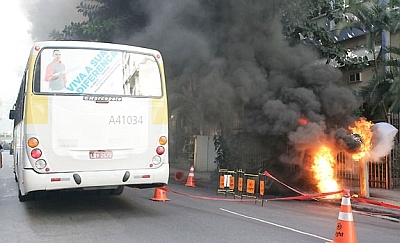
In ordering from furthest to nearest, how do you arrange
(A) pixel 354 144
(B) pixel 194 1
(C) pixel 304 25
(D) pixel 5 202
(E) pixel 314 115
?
1. (C) pixel 304 25
2. (B) pixel 194 1
3. (E) pixel 314 115
4. (A) pixel 354 144
5. (D) pixel 5 202

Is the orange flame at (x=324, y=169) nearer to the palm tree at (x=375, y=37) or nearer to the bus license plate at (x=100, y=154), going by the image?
the palm tree at (x=375, y=37)

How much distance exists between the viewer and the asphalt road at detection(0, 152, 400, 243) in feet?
18.8

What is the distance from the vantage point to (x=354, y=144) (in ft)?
34.3

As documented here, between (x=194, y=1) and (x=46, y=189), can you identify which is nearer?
(x=46, y=189)

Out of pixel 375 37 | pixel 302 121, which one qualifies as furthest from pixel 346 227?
pixel 375 37

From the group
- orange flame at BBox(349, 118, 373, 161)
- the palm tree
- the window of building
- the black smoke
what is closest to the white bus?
the black smoke

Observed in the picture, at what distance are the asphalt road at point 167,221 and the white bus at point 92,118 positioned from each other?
0.62 meters

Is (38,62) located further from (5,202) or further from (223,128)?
(223,128)

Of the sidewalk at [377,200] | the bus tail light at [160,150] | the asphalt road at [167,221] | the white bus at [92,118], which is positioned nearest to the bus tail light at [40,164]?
the white bus at [92,118]

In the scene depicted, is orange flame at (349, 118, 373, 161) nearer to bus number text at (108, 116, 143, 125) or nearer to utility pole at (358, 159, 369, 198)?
utility pole at (358, 159, 369, 198)

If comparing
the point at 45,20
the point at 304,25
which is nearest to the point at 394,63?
the point at 304,25

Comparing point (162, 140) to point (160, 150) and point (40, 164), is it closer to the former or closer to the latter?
point (160, 150)

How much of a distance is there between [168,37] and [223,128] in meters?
4.11

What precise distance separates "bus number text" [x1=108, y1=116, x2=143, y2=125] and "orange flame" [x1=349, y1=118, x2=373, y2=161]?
21.4 feet
